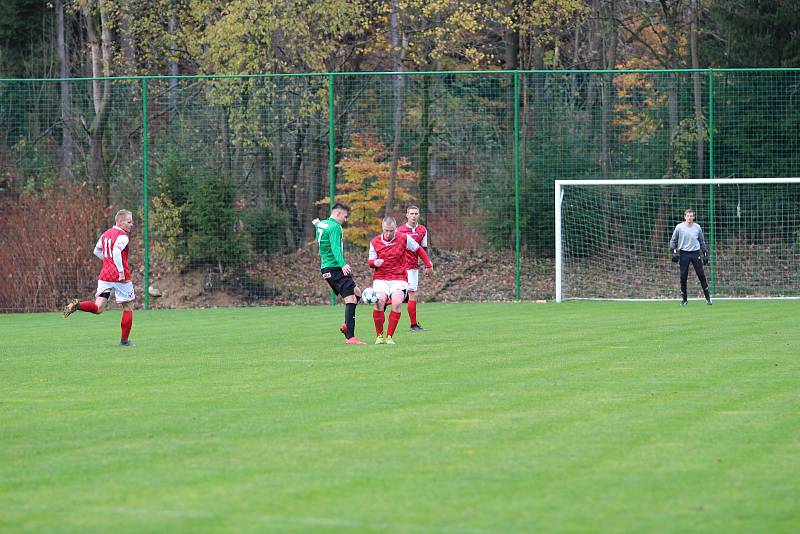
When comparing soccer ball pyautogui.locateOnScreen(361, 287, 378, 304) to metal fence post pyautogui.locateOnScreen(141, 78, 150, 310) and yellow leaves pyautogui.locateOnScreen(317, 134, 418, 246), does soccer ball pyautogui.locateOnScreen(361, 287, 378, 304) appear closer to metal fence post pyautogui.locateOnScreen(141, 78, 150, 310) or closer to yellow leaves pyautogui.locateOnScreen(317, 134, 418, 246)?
metal fence post pyautogui.locateOnScreen(141, 78, 150, 310)

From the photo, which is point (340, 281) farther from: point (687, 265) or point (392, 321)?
point (687, 265)

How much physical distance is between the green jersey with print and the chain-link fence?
1093 cm

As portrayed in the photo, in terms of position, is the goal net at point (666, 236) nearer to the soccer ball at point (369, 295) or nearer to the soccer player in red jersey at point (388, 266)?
the soccer player in red jersey at point (388, 266)

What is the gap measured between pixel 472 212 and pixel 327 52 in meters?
6.74

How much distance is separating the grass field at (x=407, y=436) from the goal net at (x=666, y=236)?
425 inches

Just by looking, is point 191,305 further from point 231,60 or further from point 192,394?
point 192,394

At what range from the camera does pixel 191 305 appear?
2838 cm

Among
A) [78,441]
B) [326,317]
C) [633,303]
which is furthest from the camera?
[633,303]

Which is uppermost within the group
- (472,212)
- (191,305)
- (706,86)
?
(706,86)

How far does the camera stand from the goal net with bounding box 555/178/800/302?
28.1 metres

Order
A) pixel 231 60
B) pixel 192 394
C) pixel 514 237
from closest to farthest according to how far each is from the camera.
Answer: pixel 192 394, pixel 514 237, pixel 231 60

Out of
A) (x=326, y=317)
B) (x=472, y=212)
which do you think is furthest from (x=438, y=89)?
(x=326, y=317)

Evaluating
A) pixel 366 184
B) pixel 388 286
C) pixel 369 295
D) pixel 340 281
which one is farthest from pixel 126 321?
pixel 366 184

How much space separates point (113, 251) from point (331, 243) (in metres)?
2.89
